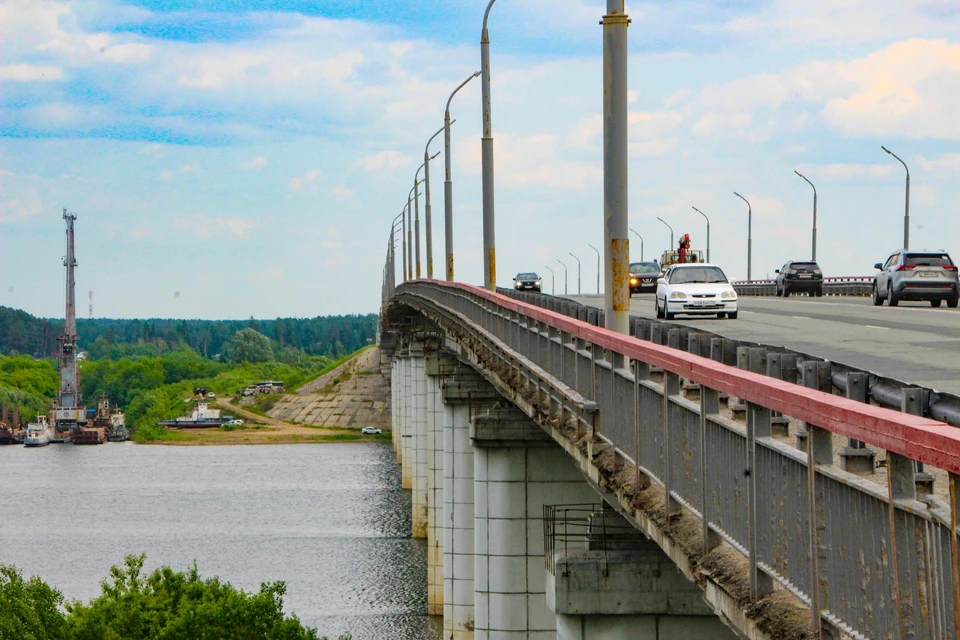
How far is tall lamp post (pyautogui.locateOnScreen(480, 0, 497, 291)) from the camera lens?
31.4m

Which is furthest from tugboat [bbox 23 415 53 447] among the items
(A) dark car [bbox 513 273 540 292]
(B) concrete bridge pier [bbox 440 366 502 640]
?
(B) concrete bridge pier [bbox 440 366 502 640]

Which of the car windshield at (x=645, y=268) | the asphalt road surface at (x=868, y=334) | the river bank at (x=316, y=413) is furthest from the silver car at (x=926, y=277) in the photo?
the river bank at (x=316, y=413)

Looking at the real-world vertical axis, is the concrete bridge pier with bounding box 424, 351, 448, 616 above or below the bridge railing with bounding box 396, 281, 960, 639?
below

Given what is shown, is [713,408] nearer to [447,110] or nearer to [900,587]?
[900,587]

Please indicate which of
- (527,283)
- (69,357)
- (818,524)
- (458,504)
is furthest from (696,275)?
(69,357)

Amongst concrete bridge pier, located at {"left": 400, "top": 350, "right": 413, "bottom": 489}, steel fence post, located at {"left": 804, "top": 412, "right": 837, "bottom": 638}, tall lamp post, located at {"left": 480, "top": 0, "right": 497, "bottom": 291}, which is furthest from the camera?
concrete bridge pier, located at {"left": 400, "top": 350, "right": 413, "bottom": 489}

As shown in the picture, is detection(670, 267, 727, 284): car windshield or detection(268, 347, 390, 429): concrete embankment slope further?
detection(268, 347, 390, 429): concrete embankment slope

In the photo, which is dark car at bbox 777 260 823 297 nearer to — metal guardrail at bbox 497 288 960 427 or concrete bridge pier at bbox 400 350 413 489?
concrete bridge pier at bbox 400 350 413 489

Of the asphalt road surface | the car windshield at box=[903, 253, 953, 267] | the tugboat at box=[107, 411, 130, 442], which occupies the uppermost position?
the car windshield at box=[903, 253, 953, 267]

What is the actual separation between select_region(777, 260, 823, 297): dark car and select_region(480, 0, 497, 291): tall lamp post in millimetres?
31411

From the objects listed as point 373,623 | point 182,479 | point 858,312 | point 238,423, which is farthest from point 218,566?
point 238,423

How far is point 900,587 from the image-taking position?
16.0 ft

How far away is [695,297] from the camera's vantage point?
35.8 metres

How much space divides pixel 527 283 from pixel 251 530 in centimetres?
2176
